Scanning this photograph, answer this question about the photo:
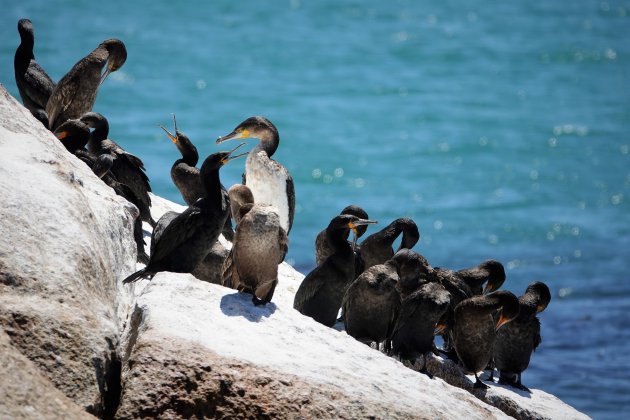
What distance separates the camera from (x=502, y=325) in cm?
984

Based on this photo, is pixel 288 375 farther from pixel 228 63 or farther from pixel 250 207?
pixel 228 63

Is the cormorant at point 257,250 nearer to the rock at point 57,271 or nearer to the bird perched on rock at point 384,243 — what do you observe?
the rock at point 57,271

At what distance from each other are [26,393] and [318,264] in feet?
15.4

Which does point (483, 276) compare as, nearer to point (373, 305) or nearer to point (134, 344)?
point (373, 305)

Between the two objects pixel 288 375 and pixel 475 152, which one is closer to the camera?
pixel 288 375

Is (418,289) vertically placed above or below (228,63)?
below

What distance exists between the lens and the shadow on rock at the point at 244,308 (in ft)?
24.4

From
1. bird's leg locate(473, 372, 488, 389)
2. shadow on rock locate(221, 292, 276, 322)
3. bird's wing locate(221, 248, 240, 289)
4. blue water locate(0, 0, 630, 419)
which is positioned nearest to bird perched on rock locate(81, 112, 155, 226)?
bird's wing locate(221, 248, 240, 289)

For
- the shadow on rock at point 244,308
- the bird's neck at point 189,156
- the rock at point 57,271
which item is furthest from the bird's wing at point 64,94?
the shadow on rock at point 244,308

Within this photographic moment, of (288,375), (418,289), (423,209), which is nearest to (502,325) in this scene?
(418,289)

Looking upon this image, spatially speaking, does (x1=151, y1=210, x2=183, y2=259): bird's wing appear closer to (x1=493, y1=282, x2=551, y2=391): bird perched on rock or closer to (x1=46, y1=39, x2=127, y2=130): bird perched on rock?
(x1=46, y1=39, x2=127, y2=130): bird perched on rock

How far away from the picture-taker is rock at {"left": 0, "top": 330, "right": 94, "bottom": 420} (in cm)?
564

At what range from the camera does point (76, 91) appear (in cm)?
1196

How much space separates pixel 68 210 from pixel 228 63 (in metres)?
27.2
